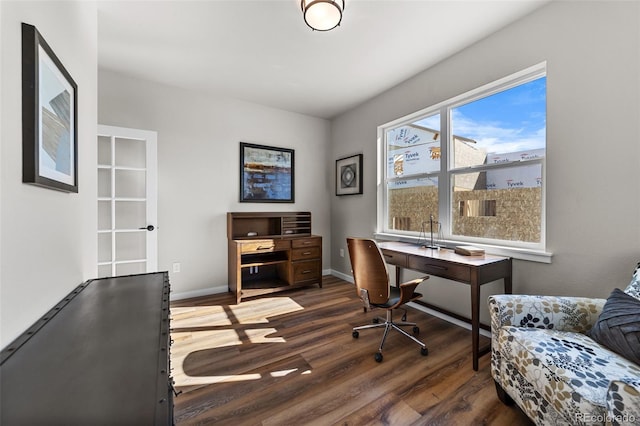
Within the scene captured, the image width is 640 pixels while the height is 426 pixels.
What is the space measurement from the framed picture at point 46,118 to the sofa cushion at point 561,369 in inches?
86.7

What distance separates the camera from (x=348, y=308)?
292cm

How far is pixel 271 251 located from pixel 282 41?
91.4 inches

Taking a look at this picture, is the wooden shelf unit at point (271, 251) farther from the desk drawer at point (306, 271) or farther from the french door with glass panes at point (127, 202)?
the french door with glass panes at point (127, 202)

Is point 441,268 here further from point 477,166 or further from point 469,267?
point 477,166

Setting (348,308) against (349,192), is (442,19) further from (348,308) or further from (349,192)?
(348,308)

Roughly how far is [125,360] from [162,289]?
2.32 feet

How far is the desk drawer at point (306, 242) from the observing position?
3.48 m

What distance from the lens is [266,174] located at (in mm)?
3760

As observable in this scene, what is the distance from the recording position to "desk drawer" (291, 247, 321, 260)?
11.4ft

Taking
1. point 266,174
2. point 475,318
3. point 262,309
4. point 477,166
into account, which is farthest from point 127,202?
point 477,166

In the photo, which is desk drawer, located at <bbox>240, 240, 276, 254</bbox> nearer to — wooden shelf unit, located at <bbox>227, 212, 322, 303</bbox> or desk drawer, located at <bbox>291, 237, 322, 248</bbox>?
wooden shelf unit, located at <bbox>227, 212, 322, 303</bbox>

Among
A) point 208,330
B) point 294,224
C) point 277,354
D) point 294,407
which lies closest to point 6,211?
point 294,407

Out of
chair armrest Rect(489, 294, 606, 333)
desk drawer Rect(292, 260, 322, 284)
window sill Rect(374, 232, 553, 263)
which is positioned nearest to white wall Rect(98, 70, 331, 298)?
desk drawer Rect(292, 260, 322, 284)

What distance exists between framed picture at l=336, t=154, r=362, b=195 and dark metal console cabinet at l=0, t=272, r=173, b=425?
301cm
